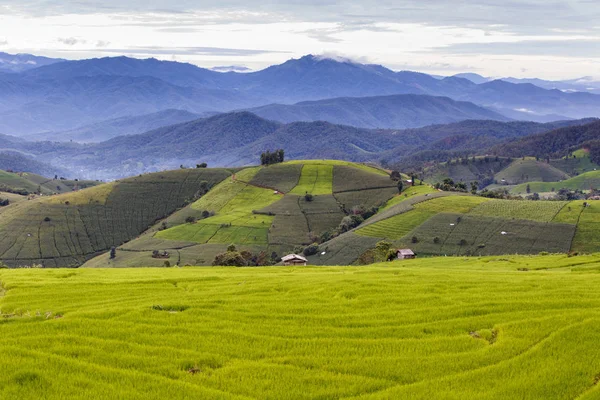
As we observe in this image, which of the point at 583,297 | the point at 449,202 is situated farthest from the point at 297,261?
the point at 583,297

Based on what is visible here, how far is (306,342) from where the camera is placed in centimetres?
2253

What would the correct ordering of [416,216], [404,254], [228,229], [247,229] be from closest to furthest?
[404,254]
[416,216]
[247,229]
[228,229]

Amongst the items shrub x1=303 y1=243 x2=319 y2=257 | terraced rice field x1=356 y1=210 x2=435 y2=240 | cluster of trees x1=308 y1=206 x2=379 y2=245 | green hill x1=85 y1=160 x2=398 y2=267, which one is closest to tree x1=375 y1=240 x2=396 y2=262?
terraced rice field x1=356 y1=210 x2=435 y2=240

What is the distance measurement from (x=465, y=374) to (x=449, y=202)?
14110 cm

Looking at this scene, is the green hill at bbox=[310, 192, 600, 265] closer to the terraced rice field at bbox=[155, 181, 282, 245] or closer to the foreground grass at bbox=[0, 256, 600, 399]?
the terraced rice field at bbox=[155, 181, 282, 245]

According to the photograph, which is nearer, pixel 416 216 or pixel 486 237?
pixel 486 237

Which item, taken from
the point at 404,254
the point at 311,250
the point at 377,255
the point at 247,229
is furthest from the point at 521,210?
the point at 247,229

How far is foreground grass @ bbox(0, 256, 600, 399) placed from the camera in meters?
18.2

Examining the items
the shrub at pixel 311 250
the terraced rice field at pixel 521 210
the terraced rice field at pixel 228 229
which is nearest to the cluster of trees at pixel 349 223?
the shrub at pixel 311 250

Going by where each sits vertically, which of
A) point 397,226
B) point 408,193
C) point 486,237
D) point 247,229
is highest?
point 408,193

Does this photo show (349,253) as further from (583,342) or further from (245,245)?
(583,342)

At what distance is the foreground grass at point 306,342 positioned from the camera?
18.2 meters

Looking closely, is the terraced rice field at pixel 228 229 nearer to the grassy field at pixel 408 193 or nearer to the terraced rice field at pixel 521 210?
the grassy field at pixel 408 193

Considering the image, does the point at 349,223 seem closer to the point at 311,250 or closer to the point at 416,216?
the point at 416,216
